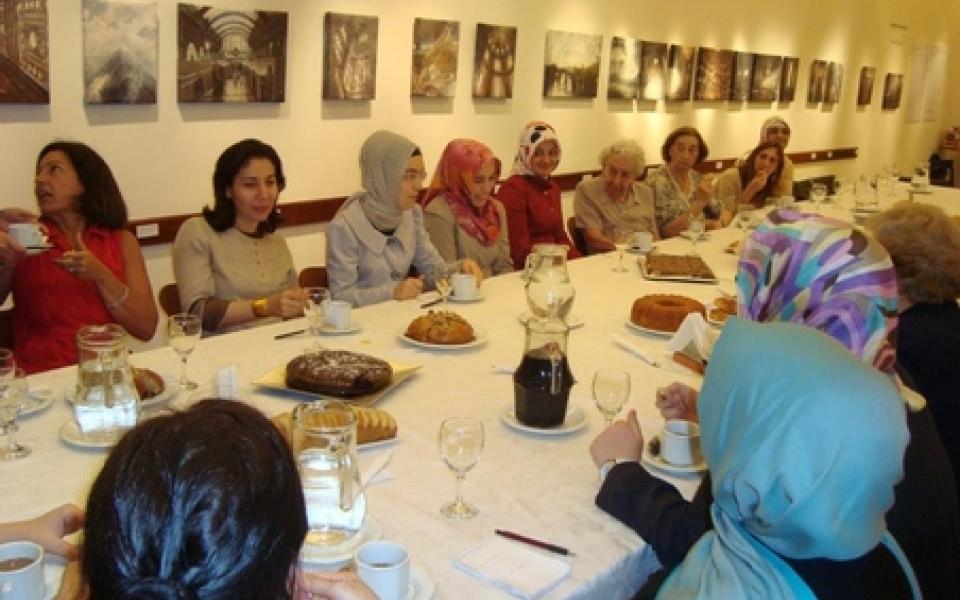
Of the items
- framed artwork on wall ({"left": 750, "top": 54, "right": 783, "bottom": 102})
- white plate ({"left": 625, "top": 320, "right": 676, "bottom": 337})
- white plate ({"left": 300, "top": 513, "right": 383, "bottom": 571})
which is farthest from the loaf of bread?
framed artwork on wall ({"left": 750, "top": 54, "right": 783, "bottom": 102})

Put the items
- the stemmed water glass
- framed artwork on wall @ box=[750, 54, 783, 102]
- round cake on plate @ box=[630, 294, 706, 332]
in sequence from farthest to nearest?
framed artwork on wall @ box=[750, 54, 783, 102]
round cake on plate @ box=[630, 294, 706, 332]
the stemmed water glass

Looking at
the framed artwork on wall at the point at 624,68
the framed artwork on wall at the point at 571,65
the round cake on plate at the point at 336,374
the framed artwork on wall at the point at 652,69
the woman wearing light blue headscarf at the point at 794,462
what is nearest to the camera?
the woman wearing light blue headscarf at the point at 794,462

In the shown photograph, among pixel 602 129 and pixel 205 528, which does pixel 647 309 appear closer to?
pixel 205 528

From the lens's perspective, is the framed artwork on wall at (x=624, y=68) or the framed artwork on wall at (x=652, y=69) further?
the framed artwork on wall at (x=652, y=69)

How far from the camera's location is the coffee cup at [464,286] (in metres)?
3.17

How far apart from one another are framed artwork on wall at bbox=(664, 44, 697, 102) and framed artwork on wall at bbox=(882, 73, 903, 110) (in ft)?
15.4

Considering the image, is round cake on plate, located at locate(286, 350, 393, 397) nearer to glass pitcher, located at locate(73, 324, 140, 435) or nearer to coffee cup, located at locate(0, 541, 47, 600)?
glass pitcher, located at locate(73, 324, 140, 435)

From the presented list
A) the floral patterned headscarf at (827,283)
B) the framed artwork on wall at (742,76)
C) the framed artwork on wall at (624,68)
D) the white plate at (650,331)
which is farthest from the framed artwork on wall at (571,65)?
the floral patterned headscarf at (827,283)

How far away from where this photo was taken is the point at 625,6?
7164 millimetres

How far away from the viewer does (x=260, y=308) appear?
3.06 meters

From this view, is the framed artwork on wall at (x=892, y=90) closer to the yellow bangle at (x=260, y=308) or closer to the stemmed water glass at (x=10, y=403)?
the yellow bangle at (x=260, y=308)

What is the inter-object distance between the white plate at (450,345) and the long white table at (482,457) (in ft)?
0.06

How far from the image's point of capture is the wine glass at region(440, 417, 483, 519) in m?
1.63

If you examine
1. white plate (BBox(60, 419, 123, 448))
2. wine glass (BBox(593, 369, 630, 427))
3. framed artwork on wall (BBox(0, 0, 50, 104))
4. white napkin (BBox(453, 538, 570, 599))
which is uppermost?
framed artwork on wall (BBox(0, 0, 50, 104))
